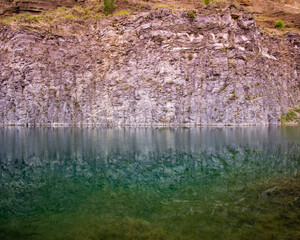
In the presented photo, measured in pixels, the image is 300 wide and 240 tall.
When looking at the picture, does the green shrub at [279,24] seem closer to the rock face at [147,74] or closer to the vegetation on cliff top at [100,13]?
the vegetation on cliff top at [100,13]

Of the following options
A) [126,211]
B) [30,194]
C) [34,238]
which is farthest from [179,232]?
[30,194]

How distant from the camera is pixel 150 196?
13.6 metres

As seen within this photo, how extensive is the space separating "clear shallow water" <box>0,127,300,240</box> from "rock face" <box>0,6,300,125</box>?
43.8m

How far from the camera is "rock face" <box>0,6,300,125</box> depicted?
6838 cm

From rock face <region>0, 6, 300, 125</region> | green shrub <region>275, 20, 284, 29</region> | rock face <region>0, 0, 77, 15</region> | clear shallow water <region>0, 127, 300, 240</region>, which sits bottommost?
clear shallow water <region>0, 127, 300, 240</region>

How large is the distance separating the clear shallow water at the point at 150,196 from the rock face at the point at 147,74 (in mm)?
43773

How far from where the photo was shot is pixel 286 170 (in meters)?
18.8

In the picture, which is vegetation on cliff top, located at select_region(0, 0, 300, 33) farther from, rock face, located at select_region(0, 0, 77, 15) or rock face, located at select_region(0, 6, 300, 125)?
rock face, located at select_region(0, 6, 300, 125)

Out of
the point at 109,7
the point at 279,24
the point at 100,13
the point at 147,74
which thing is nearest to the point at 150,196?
the point at 147,74

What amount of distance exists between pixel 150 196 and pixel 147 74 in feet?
195

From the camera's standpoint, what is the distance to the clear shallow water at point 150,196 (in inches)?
375

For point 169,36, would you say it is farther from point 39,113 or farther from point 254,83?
point 39,113

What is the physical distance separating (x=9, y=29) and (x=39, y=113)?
25661 millimetres

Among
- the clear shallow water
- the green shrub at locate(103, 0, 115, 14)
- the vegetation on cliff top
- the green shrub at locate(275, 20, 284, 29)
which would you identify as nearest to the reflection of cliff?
the clear shallow water
